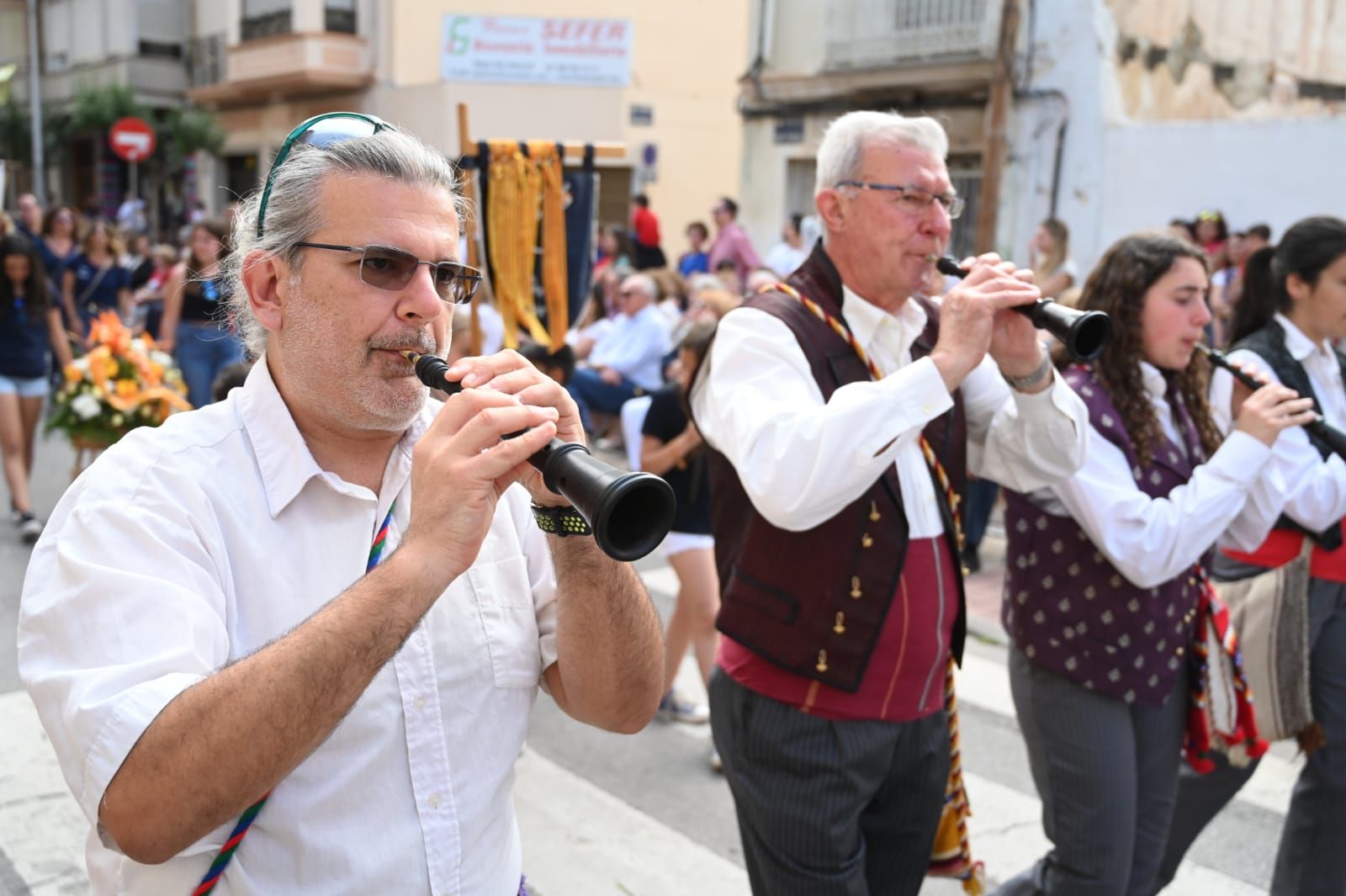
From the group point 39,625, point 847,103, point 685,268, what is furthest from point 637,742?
point 847,103

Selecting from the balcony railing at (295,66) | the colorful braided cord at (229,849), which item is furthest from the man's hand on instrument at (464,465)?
the balcony railing at (295,66)

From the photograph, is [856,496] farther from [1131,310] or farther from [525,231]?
[525,231]

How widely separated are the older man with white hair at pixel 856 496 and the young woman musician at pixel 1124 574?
9.2 inches

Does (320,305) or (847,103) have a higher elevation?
(847,103)

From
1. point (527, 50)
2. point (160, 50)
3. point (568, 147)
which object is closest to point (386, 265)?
point (568, 147)

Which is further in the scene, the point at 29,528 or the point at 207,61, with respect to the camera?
the point at 207,61

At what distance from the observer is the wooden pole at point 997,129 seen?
12.2 meters

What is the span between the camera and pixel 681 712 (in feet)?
16.2

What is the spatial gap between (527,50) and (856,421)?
67.3 ft

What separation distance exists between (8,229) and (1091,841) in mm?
7329

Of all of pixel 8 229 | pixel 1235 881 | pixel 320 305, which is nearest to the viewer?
pixel 320 305

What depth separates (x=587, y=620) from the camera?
67.9 inches

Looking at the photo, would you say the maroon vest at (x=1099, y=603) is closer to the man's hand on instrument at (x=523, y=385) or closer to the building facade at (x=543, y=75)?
the man's hand on instrument at (x=523, y=385)

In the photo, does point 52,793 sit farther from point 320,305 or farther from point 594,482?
point 594,482
